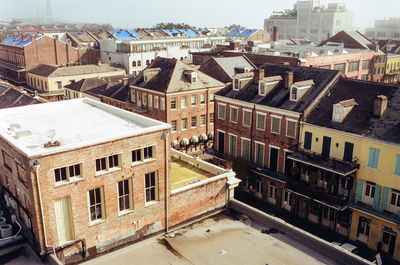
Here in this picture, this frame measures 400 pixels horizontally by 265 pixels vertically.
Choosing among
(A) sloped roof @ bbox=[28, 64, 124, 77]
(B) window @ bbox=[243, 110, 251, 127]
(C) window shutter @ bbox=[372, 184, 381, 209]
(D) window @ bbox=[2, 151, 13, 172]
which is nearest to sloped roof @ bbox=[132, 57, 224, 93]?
(B) window @ bbox=[243, 110, 251, 127]

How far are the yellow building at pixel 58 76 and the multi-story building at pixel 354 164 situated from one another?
2293 inches

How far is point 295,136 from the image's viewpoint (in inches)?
1489

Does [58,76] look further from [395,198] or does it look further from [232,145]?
[395,198]

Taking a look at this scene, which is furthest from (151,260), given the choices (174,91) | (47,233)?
(174,91)

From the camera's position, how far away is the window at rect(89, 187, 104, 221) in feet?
70.1

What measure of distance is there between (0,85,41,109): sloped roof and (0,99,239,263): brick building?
20574mm

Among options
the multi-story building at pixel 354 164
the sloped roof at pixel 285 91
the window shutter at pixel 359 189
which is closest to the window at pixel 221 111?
the sloped roof at pixel 285 91

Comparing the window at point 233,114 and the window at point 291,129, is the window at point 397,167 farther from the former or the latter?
the window at point 233,114

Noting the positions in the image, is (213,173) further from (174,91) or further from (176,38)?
(176,38)

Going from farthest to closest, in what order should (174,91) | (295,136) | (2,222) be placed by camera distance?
1. (174,91)
2. (295,136)
3. (2,222)

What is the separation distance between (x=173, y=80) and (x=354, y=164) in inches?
1077

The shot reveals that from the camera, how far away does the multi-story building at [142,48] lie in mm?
94562

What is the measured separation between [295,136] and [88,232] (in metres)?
23.4

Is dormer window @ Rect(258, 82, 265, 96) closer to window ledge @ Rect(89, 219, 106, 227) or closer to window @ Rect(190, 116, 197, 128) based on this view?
window @ Rect(190, 116, 197, 128)
